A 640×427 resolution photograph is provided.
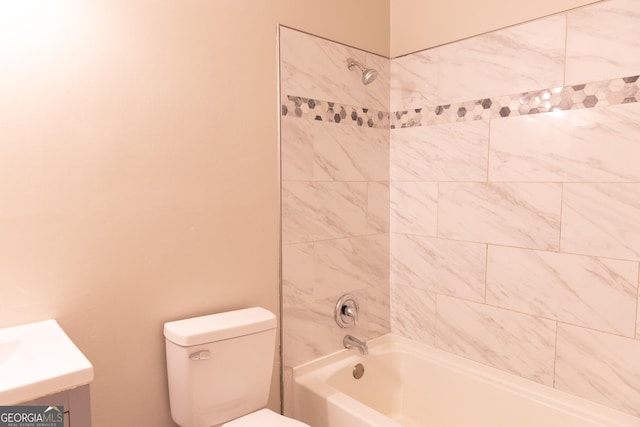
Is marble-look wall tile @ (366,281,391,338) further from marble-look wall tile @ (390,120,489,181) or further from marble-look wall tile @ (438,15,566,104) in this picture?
marble-look wall tile @ (438,15,566,104)

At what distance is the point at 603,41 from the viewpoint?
5.52 feet

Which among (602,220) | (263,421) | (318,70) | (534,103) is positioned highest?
(318,70)

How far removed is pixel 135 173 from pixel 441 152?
1.43m

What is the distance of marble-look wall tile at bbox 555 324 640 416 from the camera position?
5.48ft

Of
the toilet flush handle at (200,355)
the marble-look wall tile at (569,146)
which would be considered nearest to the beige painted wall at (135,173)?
the toilet flush handle at (200,355)

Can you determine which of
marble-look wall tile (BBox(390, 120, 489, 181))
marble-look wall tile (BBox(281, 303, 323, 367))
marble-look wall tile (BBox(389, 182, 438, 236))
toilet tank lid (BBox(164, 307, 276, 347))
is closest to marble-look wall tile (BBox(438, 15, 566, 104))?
marble-look wall tile (BBox(390, 120, 489, 181))

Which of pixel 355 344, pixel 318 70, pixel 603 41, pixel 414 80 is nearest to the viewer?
pixel 603 41

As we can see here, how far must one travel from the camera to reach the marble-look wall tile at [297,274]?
78.4 inches

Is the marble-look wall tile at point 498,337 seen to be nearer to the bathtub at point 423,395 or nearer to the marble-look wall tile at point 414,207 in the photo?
the bathtub at point 423,395

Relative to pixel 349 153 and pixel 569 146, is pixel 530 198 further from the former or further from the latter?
pixel 349 153

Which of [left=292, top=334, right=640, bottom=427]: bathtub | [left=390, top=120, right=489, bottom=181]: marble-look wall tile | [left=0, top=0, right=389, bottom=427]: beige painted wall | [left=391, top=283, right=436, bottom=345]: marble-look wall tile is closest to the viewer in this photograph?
[left=0, top=0, right=389, bottom=427]: beige painted wall

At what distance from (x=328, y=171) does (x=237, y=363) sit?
0.97 m

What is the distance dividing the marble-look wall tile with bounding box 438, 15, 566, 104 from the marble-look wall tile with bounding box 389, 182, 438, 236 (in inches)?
17.9

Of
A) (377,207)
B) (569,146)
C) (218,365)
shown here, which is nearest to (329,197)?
(377,207)
